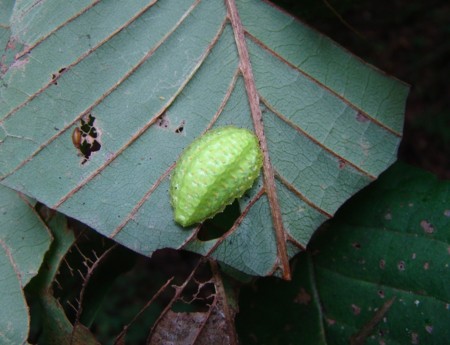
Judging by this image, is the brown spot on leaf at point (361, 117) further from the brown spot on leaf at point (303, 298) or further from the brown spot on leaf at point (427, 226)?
the brown spot on leaf at point (303, 298)

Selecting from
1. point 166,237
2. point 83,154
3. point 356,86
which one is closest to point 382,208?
point 356,86

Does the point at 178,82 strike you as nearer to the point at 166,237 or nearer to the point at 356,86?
the point at 166,237

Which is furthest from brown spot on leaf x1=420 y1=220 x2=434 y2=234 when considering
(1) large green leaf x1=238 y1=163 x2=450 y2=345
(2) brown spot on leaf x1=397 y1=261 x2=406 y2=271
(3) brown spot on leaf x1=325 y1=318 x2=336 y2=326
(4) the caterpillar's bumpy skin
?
(4) the caterpillar's bumpy skin

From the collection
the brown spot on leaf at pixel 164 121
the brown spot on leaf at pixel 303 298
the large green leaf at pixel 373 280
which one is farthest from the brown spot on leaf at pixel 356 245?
the brown spot on leaf at pixel 164 121

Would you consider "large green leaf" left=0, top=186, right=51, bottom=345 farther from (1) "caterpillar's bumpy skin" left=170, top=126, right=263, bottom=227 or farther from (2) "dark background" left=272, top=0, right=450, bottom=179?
(2) "dark background" left=272, top=0, right=450, bottom=179

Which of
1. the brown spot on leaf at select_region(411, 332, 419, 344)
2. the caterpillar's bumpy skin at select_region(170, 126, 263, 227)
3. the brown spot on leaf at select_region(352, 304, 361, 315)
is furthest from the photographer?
the brown spot on leaf at select_region(352, 304, 361, 315)

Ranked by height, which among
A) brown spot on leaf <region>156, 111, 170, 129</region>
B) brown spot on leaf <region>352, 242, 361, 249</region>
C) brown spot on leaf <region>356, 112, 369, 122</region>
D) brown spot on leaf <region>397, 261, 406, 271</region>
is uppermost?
brown spot on leaf <region>356, 112, 369, 122</region>

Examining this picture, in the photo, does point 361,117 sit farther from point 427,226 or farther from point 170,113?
point 170,113
